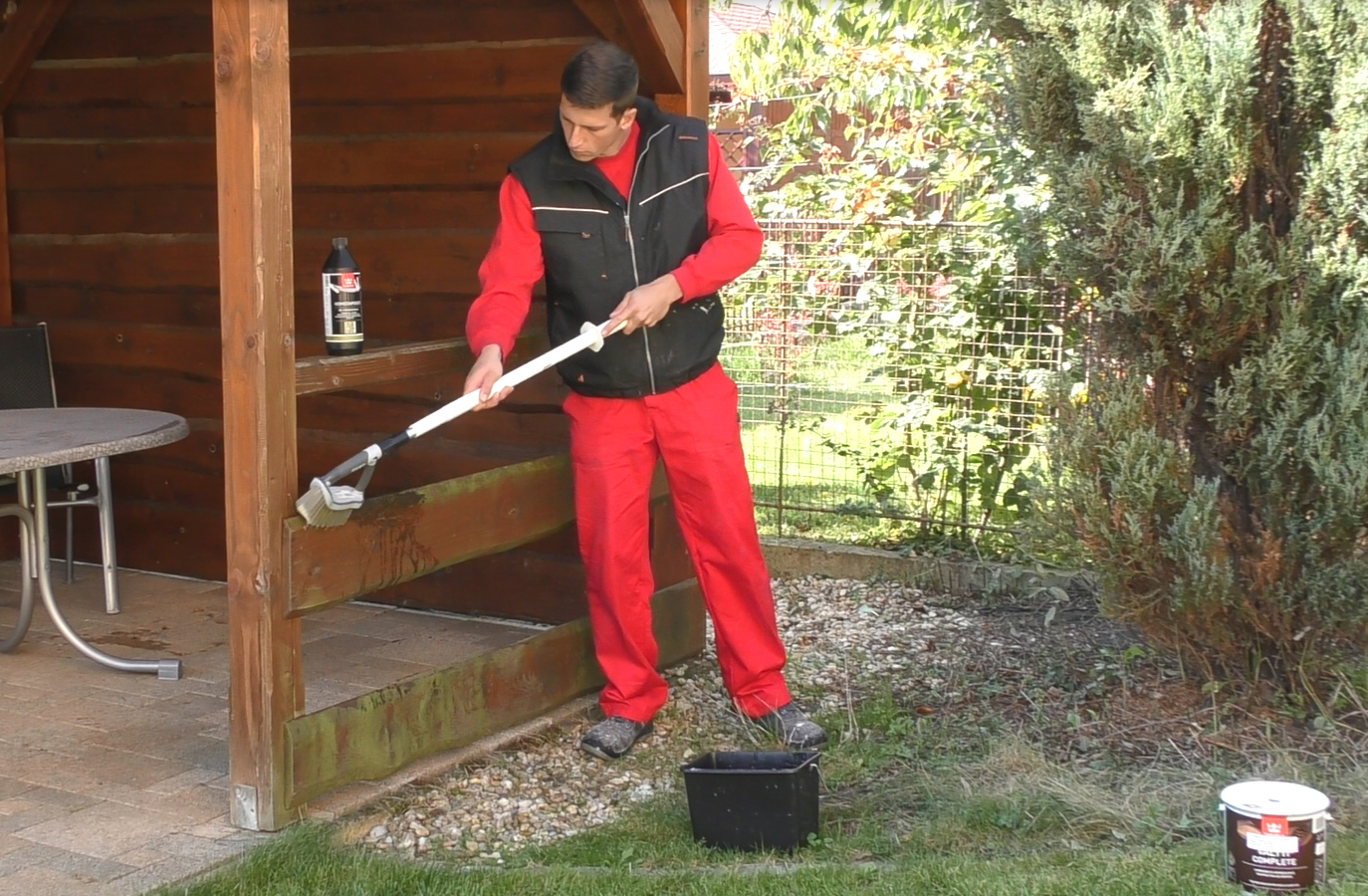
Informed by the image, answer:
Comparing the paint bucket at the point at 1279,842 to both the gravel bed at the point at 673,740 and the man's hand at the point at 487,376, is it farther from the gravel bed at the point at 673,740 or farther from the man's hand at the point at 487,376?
the man's hand at the point at 487,376

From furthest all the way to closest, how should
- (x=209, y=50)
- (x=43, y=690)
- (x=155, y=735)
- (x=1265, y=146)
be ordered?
(x=209, y=50)
(x=43, y=690)
(x=155, y=735)
(x=1265, y=146)

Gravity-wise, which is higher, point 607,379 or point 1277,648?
point 607,379

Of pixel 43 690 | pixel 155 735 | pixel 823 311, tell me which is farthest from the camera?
pixel 823 311

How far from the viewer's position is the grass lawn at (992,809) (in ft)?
9.73

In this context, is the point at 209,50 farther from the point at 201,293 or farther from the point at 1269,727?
the point at 1269,727

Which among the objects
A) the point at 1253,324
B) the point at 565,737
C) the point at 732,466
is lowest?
the point at 565,737

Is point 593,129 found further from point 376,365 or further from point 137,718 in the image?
point 137,718

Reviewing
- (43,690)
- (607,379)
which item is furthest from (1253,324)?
(43,690)

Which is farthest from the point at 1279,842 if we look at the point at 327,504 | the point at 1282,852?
the point at 327,504

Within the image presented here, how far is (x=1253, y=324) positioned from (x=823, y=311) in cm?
244

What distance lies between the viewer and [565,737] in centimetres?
403

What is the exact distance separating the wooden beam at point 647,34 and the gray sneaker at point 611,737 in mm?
1831

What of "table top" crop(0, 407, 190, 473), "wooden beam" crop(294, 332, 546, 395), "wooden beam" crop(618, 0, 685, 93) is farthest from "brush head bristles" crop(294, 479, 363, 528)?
"wooden beam" crop(618, 0, 685, 93)

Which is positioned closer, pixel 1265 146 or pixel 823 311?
pixel 1265 146
